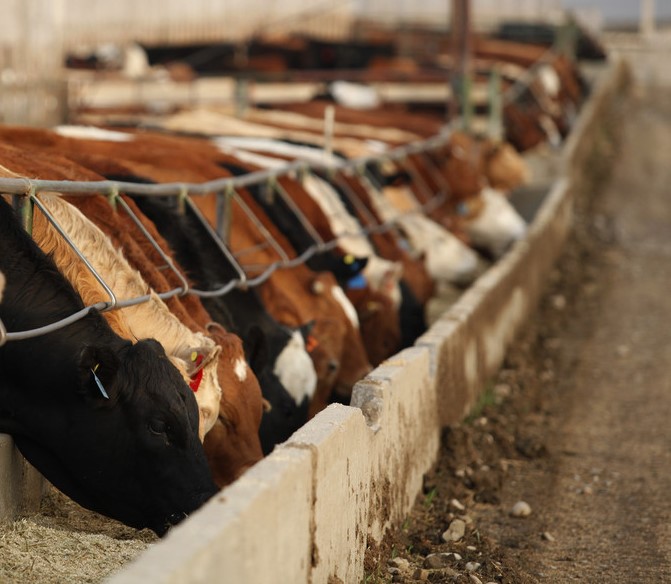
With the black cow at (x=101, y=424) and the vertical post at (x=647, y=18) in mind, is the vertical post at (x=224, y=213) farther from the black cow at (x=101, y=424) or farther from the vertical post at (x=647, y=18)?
the vertical post at (x=647, y=18)

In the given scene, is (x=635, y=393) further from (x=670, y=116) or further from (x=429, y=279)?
(x=670, y=116)

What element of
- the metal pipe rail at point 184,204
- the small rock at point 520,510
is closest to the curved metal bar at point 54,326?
the metal pipe rail at point 184,204

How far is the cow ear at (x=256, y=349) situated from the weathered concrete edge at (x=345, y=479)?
1.84 feet

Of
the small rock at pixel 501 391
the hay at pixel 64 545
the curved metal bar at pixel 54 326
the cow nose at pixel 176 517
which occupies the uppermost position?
the curved metal bar at pixel 54 326

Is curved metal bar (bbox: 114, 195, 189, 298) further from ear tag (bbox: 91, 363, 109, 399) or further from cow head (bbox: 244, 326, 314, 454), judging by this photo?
ear tag (bbox: 91, 363, 109, 399)

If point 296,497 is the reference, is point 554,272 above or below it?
below

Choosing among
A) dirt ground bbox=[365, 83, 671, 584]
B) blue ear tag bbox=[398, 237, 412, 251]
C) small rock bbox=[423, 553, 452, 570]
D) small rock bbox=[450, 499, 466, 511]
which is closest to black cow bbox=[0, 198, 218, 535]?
dirt ground bbox=[365, 83, 671, 584]

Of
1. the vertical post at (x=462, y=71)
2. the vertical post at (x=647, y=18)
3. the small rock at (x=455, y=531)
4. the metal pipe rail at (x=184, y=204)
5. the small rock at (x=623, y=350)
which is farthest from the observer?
the vertical post at (x=647, y=18)

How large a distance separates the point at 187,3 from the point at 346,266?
1638 centimetres

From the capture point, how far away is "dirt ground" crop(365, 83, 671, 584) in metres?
5.08

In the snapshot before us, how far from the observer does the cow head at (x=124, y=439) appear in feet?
14.1

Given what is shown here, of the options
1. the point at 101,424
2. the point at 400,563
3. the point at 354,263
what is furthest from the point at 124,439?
the point at 354,263

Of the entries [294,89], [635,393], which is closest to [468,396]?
[635,393]

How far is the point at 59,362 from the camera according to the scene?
431 cm
